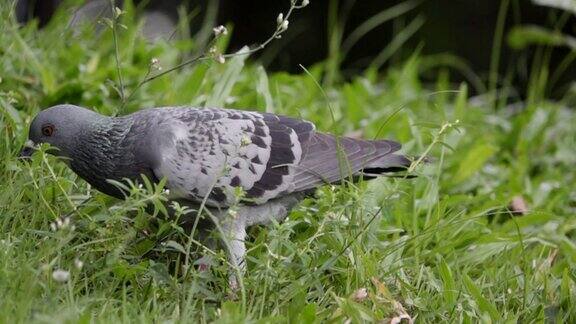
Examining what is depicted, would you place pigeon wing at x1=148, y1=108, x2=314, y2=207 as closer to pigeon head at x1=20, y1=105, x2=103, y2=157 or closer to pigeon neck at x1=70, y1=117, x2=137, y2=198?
pigeon neck at x1=70, y1=117, x2=137, y2=198

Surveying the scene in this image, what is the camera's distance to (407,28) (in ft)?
26.2

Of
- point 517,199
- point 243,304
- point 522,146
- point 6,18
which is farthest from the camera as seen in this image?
point 522,146

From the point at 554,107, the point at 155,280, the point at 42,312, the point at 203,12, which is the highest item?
the point at 42,312

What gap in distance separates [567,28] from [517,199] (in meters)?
3.04

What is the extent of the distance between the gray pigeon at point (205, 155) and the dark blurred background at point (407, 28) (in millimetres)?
4028

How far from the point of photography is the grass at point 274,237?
11.0 ft

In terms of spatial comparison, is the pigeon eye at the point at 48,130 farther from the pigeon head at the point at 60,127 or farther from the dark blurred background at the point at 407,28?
the dark blurred background at the point at 407,28

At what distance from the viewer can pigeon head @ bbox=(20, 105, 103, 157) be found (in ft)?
12.0

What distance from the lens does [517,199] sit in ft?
17.4

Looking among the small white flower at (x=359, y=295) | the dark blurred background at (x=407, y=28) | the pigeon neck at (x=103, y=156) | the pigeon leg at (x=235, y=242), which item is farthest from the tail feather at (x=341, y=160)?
the dark blurred background at (x=407, y=28)

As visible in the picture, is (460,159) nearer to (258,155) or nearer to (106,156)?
(258,155)

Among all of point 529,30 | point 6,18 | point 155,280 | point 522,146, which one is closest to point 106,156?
point 155,280

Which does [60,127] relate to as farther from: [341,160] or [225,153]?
[341,160]

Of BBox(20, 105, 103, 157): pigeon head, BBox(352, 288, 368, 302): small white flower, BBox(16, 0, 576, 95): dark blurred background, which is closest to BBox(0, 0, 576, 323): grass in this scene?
BBox(352, 288, 368, 302): small white flower
